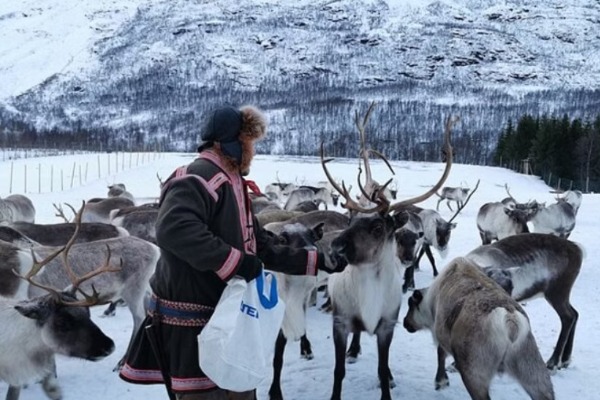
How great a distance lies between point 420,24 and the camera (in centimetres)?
18825

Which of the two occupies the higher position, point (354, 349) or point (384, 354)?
point (384, 354)

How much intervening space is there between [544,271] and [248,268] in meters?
4.14

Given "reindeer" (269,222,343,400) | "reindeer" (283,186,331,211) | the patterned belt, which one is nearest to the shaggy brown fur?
the patterned belt

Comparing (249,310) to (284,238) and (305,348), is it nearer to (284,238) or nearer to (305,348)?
(284,238)

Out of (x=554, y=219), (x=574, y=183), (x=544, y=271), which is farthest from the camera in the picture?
(x=574, y=183)

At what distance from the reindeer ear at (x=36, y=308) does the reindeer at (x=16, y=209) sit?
754 centimetres

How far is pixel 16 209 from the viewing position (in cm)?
1185

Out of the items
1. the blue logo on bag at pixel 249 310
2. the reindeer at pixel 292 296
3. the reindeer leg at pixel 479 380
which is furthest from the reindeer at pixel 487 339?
the blue logo on bag at pixel 249 310

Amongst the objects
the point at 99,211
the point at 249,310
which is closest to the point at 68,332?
the point at 249,310

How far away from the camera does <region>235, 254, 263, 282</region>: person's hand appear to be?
2.67m

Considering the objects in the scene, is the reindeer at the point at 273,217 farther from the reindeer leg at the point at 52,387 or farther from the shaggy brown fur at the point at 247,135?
the shaggy brown fur at the point at 247,135

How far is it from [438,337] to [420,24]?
647ft

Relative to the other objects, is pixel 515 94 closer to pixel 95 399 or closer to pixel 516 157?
pixel 516 157

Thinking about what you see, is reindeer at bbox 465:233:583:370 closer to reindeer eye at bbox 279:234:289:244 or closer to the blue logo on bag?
reindeer eye at bbox 279:234:289:244
